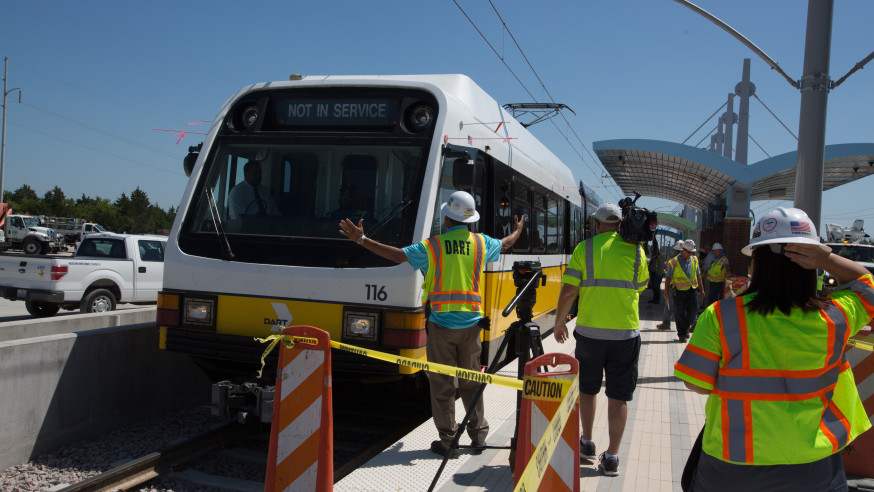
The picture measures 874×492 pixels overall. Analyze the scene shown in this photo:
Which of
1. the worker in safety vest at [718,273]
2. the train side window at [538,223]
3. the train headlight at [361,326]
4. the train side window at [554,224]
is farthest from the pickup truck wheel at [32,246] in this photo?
the train headlight at [361,326]

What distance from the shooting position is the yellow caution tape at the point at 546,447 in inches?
98.4

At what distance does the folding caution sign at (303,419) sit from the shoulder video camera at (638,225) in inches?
88.5

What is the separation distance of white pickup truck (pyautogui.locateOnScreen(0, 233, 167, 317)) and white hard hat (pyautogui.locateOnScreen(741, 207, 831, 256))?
37.8ft

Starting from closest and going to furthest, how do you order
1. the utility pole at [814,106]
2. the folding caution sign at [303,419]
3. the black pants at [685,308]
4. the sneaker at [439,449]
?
1. the folding caution sign at [303,419]
2. the sneaker at [439,449]
3. the utility pole at [814,106]
4. the black pants at [685,308]

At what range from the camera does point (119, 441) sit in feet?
19.8

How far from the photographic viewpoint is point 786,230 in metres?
2.36

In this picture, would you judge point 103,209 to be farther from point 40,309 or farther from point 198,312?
point 198,312

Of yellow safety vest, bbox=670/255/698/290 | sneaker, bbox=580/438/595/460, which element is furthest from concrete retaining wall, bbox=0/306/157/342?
yellow safety vest, bbox=670/255/698/290

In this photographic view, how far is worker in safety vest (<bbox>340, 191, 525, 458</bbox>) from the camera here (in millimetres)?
4879

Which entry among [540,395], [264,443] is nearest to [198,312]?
Answer: [264,443]

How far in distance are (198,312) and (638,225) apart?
3.61m

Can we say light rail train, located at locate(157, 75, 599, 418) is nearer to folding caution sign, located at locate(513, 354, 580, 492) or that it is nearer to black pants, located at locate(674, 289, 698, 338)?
folding caution sign, located at locate(513, 354, 580, 492)

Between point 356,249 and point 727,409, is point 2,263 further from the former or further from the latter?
point 727,409

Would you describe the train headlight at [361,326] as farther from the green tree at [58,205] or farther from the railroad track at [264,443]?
the green tree at [58,205]
